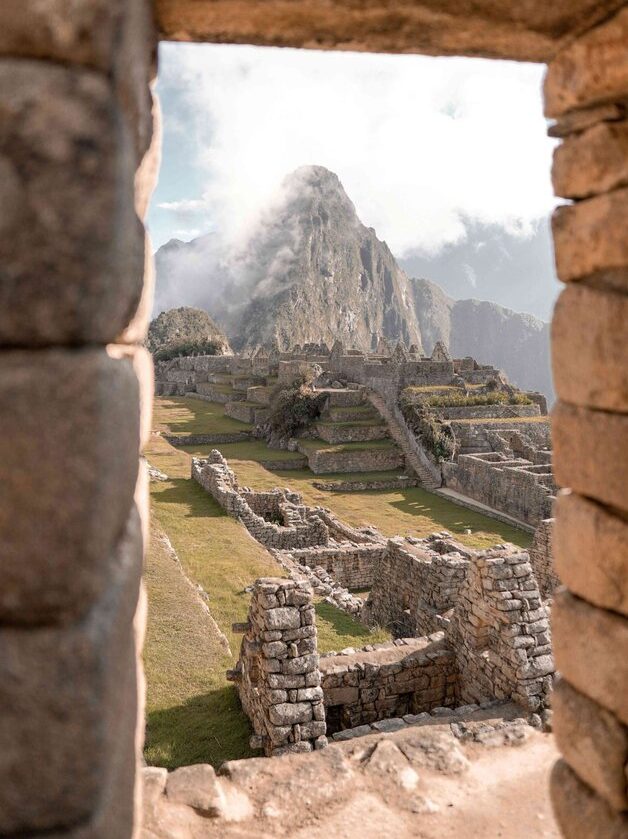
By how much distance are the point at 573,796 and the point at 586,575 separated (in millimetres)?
843

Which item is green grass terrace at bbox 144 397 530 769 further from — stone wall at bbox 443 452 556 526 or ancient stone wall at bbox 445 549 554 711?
ancient stone wall at bbox 445 549 554 711

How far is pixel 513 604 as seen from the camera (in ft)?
24.5

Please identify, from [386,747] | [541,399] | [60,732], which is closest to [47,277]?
[60,732]

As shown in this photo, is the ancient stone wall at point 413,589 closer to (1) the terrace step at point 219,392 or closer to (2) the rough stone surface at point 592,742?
(2) the rough stone surface at point 592,742

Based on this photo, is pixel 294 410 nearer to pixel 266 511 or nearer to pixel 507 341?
pixel 266 511

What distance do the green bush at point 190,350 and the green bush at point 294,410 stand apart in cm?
3989

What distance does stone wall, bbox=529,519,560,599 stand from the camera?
1433 centimetres

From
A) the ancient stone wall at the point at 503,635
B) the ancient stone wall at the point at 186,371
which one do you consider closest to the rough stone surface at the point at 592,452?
the ancient stone wall at the point at 503,635

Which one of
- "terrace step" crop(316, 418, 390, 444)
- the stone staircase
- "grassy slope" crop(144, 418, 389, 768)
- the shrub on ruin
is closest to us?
"grassy slope" crop(144, 418, 389, 768)

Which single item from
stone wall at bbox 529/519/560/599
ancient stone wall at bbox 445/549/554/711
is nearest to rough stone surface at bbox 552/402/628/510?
ancient stone wall at bbox 445/549/554/711

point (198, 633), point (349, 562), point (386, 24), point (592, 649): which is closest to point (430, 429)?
point (349, 562)

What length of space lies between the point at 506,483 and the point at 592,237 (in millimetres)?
23113

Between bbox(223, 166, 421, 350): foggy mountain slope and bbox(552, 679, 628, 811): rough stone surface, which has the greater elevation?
bbox(223, 166, 421, 350): foggy mountain slope

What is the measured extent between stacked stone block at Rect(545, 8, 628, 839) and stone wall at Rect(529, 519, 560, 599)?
41.0 ft
